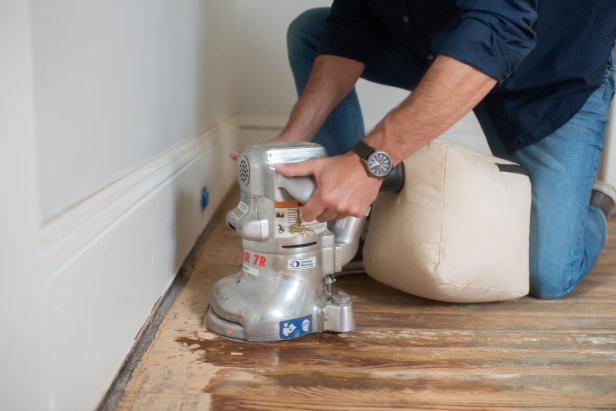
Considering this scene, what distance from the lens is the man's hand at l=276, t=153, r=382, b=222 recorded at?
94cm

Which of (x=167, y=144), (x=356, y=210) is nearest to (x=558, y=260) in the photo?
(x=356, y=210)

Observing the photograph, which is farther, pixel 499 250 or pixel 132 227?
pixel 499 250

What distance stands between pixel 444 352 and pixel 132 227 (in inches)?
21.1

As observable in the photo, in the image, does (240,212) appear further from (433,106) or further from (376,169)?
(433,106)

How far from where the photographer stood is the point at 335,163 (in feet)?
3.15

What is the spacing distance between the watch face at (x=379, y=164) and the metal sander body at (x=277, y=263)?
10 cm

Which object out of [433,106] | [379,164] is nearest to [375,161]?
[379,164]

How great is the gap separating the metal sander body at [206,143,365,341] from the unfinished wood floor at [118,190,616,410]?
0.11 feet

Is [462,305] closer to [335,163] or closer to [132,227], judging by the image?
[335,163]

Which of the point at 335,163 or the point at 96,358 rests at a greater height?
the point at 335,163

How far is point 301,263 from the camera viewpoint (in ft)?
3.35

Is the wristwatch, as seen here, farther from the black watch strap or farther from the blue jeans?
the blue jeans

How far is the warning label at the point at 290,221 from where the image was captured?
1.00m

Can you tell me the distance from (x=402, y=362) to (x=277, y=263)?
0.83 feet
